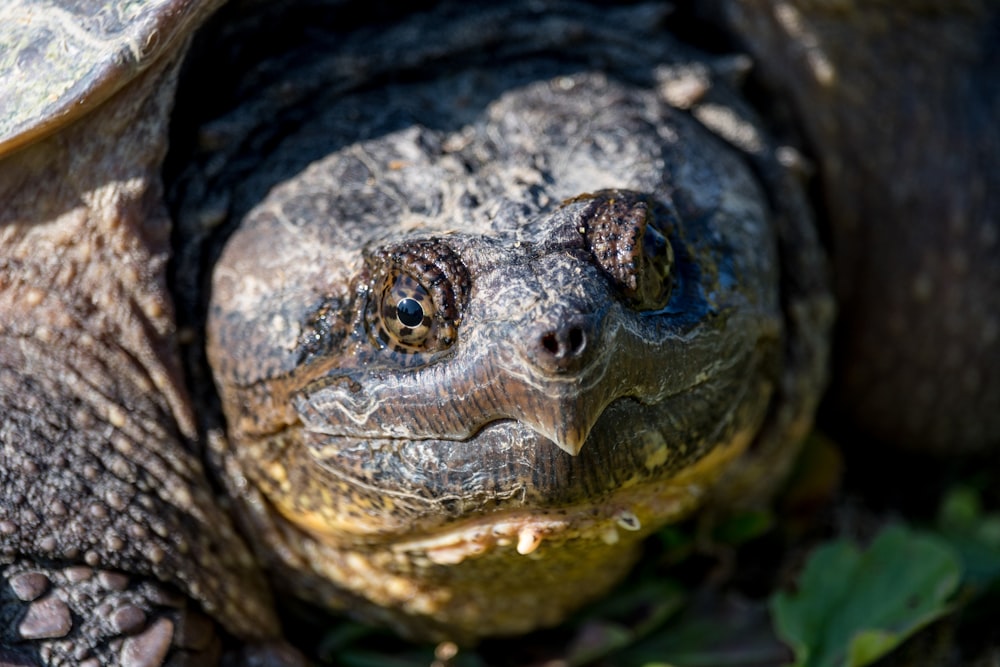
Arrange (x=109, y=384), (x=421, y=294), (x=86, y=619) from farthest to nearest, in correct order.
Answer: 1. (x=109, y=384)
2. (x=86, y=619)
3. (x=421, y=294)

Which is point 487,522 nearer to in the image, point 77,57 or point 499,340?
point 499,340

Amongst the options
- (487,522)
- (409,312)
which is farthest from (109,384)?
(487,522)

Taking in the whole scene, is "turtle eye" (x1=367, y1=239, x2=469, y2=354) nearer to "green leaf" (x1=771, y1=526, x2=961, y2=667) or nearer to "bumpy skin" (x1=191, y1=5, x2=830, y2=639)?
"bumpy skin" (x1=191, y1=5, x2=830, y2=639)

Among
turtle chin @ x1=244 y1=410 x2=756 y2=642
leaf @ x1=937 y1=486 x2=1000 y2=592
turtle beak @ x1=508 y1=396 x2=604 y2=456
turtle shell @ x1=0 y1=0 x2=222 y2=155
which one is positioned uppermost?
turtle shell @ x1=0 y1=0 x2=222 y2=155

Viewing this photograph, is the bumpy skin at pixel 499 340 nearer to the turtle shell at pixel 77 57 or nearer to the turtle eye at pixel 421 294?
the turtle eye at pixel 421 294

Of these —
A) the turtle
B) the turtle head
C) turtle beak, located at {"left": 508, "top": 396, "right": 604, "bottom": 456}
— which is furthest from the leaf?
turtle beak, located at {"left": 508, "top": 396, "right": 604, "bottom": 456}

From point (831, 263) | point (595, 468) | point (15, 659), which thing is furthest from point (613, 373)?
point (831, 263)

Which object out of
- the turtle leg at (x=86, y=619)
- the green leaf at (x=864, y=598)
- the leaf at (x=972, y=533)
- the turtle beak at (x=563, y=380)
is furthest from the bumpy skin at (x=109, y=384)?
the leaf at (x=972, y=533)
